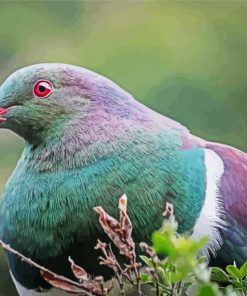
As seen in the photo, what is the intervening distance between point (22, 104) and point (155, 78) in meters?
1.87

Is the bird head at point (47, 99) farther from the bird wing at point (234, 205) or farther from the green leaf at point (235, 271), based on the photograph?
the green leaf at point (235, 271)

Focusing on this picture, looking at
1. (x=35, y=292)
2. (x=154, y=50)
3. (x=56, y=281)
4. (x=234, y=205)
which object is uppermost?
(x=154, y=50)

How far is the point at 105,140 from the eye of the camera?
1.29 metres

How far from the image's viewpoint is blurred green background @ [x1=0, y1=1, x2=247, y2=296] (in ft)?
9.93

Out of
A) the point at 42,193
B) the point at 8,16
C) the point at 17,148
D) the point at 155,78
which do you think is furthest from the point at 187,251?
the point at 8,16

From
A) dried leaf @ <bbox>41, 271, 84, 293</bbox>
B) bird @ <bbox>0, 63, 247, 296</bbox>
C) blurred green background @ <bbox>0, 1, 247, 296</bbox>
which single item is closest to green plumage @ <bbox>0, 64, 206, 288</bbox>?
bird @ <bbox>0, 63, 247, 296</bbox>

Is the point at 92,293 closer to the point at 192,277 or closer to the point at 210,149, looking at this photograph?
the point at 192,277

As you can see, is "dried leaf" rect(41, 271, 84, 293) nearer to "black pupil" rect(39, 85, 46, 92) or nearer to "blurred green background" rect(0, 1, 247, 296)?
"black pupil" rect(39, 85, 46, 92)

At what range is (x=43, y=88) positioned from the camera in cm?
132

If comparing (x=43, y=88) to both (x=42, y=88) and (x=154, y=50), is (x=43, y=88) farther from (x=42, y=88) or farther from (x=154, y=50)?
(x=154, y=50)

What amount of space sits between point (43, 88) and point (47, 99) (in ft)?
0.06

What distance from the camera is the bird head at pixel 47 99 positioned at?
4.28 ft

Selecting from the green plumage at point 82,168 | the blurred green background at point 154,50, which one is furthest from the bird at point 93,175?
the blurred green background at point 154,50

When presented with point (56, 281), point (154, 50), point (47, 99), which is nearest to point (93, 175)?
point (47, 99)
